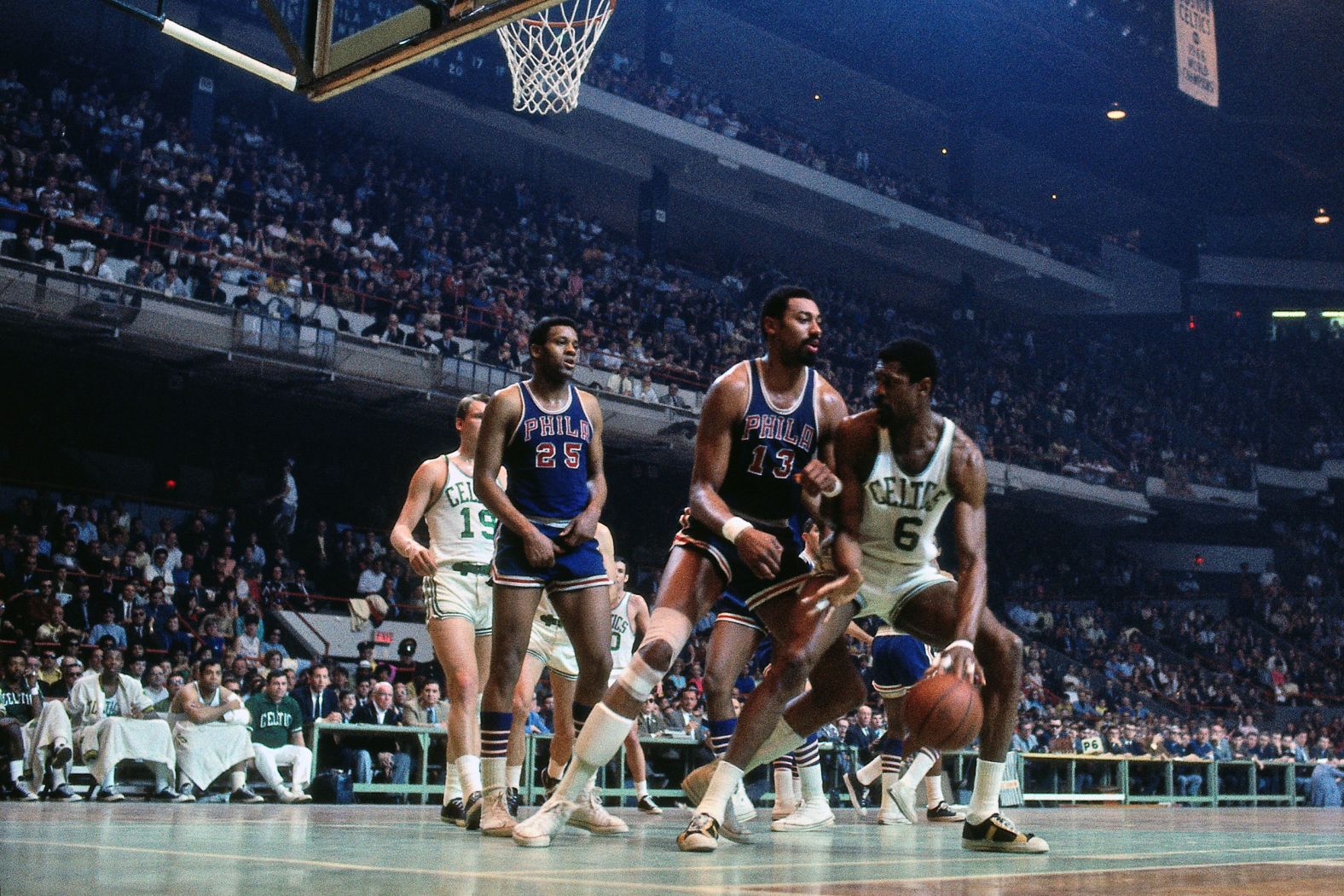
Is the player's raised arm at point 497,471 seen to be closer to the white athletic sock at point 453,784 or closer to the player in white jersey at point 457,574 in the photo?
the player in white jersey at point 457,574

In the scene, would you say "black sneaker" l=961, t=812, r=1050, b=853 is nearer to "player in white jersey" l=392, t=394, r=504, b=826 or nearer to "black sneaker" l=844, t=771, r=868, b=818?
"player in white jersey" l=392, t=394, r=504, b=826

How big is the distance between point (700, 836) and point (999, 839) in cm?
132

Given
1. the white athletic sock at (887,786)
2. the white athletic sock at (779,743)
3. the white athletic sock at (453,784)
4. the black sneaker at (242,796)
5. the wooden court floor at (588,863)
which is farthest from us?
the black sneaker at (242,796)

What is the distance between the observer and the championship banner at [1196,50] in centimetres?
2689

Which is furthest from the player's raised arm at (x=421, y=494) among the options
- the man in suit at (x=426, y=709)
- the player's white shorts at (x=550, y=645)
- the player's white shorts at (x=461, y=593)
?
the man in suit at (x=426, y=709)

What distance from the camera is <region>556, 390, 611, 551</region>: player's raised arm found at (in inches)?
242

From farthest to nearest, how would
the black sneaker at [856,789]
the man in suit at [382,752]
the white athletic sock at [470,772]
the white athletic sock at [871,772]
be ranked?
the black sneaker at [856,789] < the man in suit at [382,752] < the white athletic sock at [871,772] < the white athletic sock at [470,772]

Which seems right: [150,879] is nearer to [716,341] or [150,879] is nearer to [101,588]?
[101,588]

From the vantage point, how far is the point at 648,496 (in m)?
28.8

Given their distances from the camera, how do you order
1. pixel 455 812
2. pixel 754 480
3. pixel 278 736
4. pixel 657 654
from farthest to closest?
pixel 278 736 < pixel 455 812 < pixel 754 480 < pixel 657 654

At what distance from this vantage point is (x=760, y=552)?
5156 millimetres

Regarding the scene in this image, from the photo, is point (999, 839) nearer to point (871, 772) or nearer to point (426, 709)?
point (871, 772)

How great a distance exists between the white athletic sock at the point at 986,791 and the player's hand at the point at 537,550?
2094 millimetres

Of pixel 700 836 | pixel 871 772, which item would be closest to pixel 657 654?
pixel 700 836
